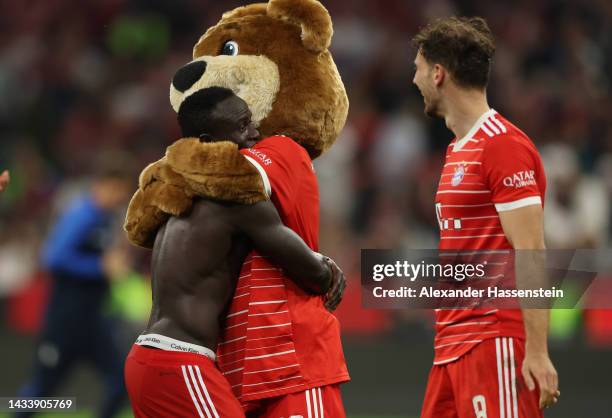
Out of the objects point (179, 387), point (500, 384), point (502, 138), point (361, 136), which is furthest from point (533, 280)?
point (361, 136)

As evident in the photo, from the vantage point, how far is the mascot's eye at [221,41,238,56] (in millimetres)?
4230

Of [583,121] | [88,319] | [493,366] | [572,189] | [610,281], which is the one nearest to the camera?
[493,366]

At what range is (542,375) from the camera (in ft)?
12.5

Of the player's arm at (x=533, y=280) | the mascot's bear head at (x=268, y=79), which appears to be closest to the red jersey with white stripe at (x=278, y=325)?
the mascot's bear head at (x=268, y=79)

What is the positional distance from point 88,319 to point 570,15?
699cm

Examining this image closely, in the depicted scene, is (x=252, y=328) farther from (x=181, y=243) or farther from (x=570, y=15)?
(x=570, y=15)

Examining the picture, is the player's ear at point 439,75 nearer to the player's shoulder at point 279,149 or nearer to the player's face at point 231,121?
the player's shoulder at point 279,149

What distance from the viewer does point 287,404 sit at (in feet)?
12.3

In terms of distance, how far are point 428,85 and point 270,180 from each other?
905 millimetres

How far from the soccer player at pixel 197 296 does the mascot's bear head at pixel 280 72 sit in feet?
1.75

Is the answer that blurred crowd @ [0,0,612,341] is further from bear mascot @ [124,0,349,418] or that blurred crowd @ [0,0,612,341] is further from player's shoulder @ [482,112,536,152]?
bear mascot @ [124,0,349,418]

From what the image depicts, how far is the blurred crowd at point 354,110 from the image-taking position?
33.2 ft

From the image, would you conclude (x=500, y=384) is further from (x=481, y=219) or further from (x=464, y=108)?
(x=464, y=108)

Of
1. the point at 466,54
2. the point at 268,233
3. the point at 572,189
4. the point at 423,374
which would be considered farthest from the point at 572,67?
the point at 268,233
